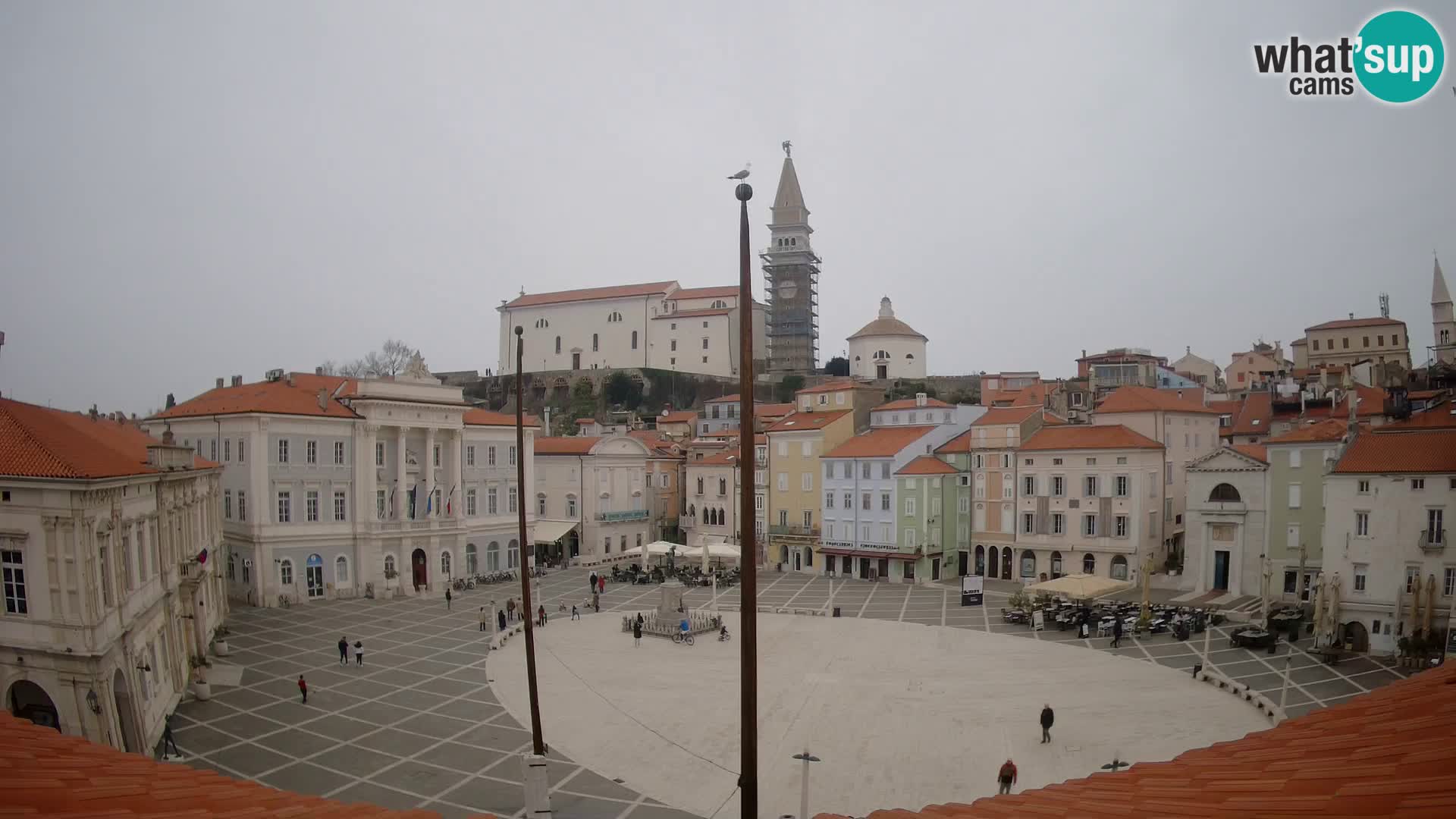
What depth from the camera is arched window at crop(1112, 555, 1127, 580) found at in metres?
49.2

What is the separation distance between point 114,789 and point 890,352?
10358 cm

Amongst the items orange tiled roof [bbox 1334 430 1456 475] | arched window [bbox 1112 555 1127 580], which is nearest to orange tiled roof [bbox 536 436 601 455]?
arched window [bbox 1112 555 1127 580]

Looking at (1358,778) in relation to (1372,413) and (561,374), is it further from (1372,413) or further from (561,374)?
(561,374)

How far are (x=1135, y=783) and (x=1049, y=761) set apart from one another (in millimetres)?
16090

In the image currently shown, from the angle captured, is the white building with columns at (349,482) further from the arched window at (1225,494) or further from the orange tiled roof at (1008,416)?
the arched window at (1225,494)

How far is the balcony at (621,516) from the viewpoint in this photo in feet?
213

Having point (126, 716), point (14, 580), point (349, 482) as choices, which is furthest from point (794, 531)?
point (14, 580)

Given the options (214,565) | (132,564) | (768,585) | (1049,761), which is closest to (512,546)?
(768,585)

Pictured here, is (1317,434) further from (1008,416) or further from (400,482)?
(400,482)

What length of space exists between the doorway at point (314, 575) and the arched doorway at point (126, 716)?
2636cm

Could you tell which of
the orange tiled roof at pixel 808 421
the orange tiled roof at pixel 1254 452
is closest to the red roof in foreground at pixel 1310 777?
the orange tiled roof at pixel 1254 452

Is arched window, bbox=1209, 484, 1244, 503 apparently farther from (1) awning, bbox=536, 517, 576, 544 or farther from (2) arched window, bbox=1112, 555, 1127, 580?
(1) awning, bbox=536, 517, 576, 544

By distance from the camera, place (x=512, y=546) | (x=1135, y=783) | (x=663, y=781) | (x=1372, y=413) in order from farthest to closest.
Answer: (x=512, y=546) → (x=1372, y=413) → (x=663, y=781) → (x=1135, y=783)

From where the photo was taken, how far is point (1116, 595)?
150 ft
